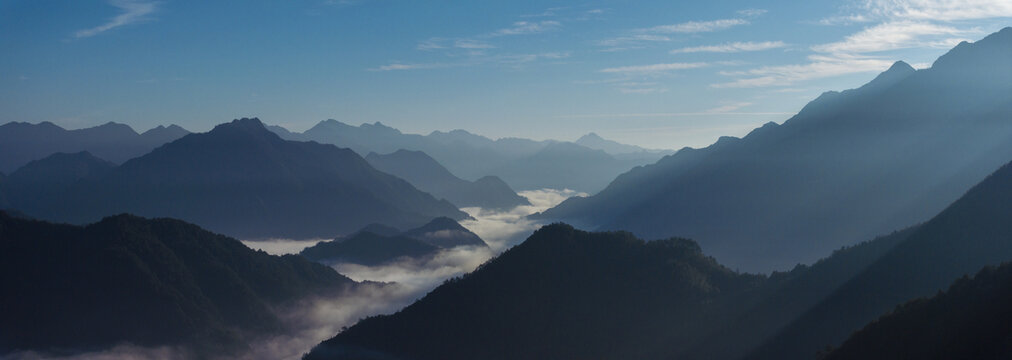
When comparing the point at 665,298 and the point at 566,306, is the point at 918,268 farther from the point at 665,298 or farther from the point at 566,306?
the point at 566,306

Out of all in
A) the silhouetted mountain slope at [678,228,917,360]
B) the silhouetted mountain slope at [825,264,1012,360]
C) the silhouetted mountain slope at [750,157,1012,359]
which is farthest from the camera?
the silhouetted mountain slope at [678,228,917,360]

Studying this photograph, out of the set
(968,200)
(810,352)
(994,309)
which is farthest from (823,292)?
(994,309)

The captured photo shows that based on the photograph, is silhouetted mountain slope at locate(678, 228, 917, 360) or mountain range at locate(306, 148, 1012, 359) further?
silhouetted mountain slope at locate(678, 228, 917, 360)

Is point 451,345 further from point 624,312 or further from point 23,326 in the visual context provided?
point 23,326

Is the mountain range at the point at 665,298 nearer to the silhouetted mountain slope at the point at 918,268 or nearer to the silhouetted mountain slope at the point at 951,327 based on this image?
the silhouetted mountain slope at the point at 918,268

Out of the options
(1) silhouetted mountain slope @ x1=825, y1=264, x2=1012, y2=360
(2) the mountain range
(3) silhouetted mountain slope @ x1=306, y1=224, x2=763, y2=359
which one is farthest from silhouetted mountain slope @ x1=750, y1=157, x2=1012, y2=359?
(1) silhouetted mountain slope @ x1=825, y1=264, x2=1012, y2=360

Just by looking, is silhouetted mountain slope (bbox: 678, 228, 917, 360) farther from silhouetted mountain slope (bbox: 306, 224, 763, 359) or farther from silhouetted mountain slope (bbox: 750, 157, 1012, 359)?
silhouetted mountain slope (bbox: 306, 224, 763, 359)
